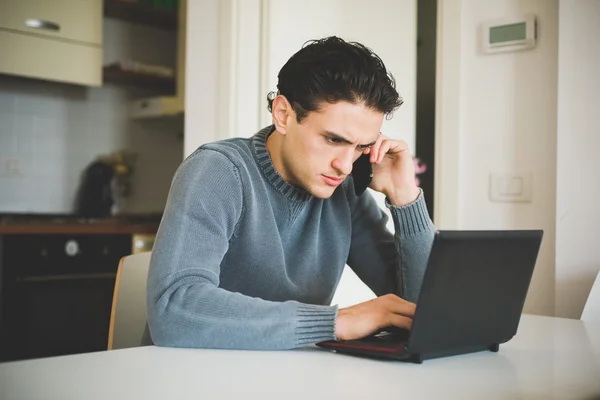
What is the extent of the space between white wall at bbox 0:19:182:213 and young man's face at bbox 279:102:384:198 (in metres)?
2.54

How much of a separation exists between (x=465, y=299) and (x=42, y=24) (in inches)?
113

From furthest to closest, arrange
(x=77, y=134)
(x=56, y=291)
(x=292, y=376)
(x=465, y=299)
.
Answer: (x=77, y=134) < (x=56, y=291) < (x=465, y=299) < (x=292, y=376)

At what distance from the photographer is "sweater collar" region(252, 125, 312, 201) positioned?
148 cm

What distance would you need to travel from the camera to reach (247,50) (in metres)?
2.44

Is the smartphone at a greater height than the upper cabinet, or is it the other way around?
the upper cabinet

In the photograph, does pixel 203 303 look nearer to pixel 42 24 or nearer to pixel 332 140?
pixel 332 140

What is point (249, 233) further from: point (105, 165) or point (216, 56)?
point (105, 165)

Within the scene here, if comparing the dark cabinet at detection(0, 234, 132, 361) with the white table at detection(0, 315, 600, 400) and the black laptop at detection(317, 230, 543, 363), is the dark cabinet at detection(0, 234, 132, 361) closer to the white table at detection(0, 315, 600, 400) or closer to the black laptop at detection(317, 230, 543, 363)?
the white table at detection(0, 315, 600, 400)

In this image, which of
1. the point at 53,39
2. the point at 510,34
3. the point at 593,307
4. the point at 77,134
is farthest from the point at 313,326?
the point at 77,134

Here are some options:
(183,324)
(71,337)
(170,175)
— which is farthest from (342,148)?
(170,175)

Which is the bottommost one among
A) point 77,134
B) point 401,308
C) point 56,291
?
point 56,291

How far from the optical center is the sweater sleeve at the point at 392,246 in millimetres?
1495

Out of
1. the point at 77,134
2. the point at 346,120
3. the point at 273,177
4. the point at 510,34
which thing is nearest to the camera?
the point at 346,120

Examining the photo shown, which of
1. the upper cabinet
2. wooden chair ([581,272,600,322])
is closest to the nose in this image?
wooden chair ([581,272,600,322])
